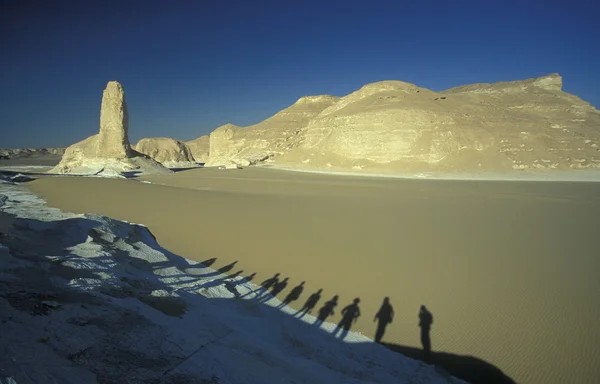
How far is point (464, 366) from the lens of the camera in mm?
5074

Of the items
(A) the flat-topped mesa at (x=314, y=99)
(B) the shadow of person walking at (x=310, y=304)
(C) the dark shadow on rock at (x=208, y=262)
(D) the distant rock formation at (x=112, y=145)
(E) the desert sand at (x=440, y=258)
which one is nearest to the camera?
(E) the desert sand at (x=440, y=258)

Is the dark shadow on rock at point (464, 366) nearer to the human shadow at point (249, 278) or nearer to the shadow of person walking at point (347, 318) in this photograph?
the shadow of person walking at point (347, 318)

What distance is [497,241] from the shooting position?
11125mm

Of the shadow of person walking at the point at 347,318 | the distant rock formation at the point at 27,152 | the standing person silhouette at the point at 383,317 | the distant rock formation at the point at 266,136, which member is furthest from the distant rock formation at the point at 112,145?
the distant rock formation at the point at 27,152

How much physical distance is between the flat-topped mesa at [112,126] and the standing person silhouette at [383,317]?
45.8m

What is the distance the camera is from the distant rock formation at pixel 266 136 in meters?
65.7

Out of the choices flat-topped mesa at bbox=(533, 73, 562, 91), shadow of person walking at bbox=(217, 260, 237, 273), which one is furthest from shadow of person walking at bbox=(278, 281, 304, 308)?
flat-topped mesa at bbox=(533, 73, 562, 91)

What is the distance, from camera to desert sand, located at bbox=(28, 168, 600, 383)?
568 cm

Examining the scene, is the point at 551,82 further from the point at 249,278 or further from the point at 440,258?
the point at 249,278

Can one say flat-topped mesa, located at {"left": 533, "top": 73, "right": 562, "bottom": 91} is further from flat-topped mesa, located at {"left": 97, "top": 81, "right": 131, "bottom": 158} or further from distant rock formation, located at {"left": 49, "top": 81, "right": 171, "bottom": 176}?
flat-topped mesa, located at {"left": 97, "top": 81, "right": 131, "bottom": 158}

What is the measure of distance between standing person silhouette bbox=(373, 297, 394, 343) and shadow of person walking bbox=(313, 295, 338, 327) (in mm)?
926

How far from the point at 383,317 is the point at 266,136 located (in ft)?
217

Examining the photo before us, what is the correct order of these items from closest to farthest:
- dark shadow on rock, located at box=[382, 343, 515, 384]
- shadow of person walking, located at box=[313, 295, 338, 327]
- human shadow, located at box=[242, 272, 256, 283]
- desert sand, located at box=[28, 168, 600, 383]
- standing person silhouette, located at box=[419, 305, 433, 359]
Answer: dark shadow on rock, located at box=[382, 343, 515, 384] → standing person silhouette, located at box=[419, 305, 433, 359] → desert sand, located at box=[28, 168, 600, 383] → shadow of person walking, located at box=[313, 295, 338, 327] → human shadow, located at box=[242, 272, 256, 283]

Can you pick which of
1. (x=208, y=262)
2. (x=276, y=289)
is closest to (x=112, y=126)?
(x=208, y=262)
